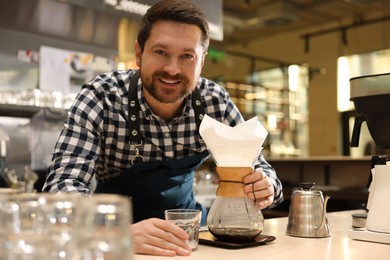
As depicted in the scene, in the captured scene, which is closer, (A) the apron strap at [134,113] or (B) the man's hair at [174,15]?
(B) the man's hair at [174,15]

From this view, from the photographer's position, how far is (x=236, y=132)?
4.19 ft

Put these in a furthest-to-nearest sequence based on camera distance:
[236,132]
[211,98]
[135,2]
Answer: [135,2] → [211,98] → [236,132]

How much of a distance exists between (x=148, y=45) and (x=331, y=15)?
7.45 meters

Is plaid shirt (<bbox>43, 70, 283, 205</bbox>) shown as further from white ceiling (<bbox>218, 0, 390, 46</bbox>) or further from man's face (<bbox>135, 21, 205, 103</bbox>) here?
white ceiling (<bbox>218, 0, 390, 46</bbox>)

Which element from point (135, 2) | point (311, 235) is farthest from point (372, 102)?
point (135, 2)

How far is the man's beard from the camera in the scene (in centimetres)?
168

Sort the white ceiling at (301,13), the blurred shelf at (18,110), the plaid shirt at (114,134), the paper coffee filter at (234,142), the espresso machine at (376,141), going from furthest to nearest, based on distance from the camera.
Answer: the white ceiling at (301,13) < the blurred shelf at (18,110) < the plaid shirt at (114,134) < the espresso machine at (376,141) < the paper coffee filter at (234,142)

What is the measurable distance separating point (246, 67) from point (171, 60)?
893 centimetres

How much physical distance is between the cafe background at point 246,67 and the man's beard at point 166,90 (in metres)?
1.15

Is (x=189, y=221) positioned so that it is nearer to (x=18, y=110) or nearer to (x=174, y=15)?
(x=174, y=15)

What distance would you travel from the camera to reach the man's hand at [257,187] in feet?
4.13

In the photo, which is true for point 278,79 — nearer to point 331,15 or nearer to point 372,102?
point 331,15

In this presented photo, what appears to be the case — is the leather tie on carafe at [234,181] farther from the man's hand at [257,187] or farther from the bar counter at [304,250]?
the bar counter at [304,250]

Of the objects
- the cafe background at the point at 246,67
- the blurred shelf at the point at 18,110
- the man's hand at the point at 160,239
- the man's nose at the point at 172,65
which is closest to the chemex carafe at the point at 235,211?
the man's hand at the point at 160,239
